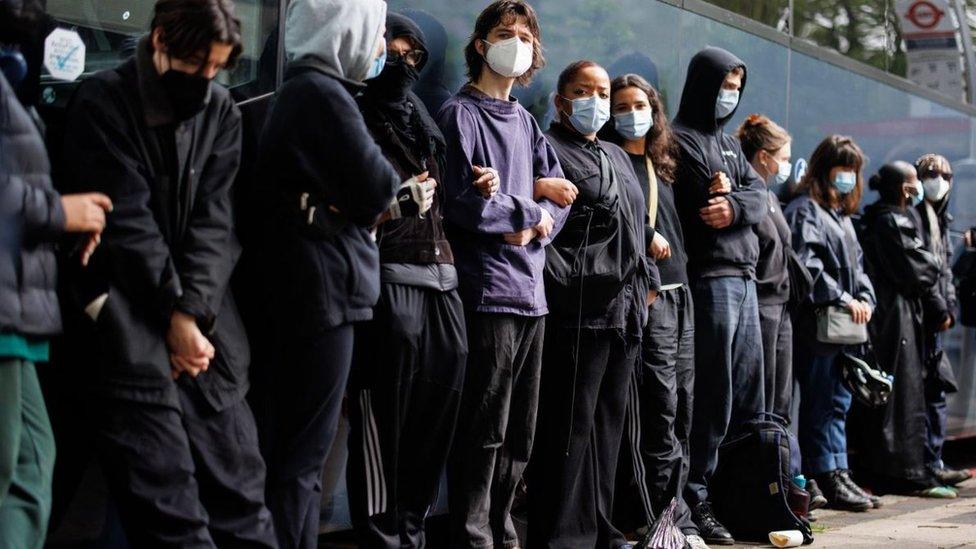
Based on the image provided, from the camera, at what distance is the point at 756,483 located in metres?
6.98

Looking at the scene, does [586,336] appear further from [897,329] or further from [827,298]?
[897,329]

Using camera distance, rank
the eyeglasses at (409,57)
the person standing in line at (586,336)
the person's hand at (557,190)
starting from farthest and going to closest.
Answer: the person standing in line at (586,336) < the person's hand at (557,190) < the eyeglasses at (409,57)

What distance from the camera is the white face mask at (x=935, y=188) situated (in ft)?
32.4

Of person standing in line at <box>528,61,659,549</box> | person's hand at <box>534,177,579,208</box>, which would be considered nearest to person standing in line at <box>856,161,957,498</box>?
person standing in line at <box>528,61,659,549</box>

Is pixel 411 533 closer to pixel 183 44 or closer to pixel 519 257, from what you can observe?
pixel 519 257

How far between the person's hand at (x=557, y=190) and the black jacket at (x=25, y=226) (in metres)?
2.34

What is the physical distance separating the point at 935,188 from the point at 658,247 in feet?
13.1

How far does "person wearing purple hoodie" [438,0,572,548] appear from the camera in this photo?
5.40 m

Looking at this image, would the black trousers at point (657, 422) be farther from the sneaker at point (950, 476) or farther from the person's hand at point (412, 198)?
the sneaker at point (950, 476)

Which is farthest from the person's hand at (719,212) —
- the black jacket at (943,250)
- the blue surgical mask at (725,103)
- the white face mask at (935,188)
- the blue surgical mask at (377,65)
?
the white face mask at (935,188)

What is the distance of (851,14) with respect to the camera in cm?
966

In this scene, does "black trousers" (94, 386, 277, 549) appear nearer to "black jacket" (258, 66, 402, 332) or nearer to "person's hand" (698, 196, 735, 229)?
"black jacket" (258, 66, 402, 332)

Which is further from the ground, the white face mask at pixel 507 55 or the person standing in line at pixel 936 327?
the white face mask at pixel 507 55

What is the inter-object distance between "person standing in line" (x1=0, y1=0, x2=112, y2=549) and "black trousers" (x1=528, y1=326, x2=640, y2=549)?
2427mm
